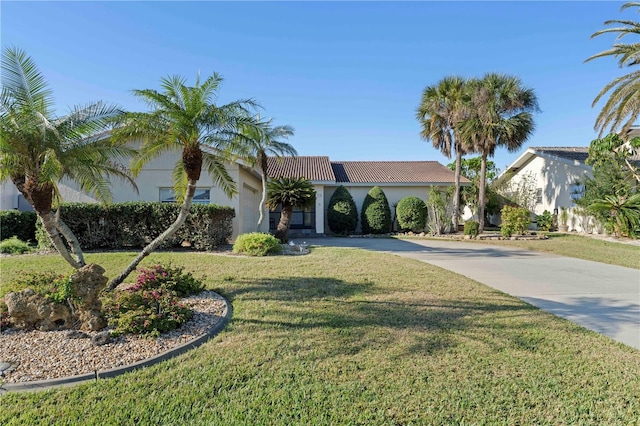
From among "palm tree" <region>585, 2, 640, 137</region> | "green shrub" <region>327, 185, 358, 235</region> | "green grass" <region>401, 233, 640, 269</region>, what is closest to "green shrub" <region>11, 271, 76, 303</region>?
"green grass" <region>401, 233, 640, 269</region>

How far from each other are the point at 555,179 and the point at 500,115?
6615 millimetres

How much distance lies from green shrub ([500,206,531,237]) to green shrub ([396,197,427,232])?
4.85 m

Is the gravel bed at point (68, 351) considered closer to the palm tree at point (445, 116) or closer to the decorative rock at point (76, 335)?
the decorative rock at point (76, 335)

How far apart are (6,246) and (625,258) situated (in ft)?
69.0

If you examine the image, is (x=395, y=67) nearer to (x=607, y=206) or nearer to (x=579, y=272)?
(x=579, y=272)

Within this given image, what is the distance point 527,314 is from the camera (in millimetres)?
5422

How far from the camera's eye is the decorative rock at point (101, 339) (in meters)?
4.03

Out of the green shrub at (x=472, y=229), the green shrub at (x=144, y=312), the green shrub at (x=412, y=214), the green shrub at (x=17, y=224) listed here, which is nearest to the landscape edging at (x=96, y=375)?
the green shrub at (x=144, y=312)

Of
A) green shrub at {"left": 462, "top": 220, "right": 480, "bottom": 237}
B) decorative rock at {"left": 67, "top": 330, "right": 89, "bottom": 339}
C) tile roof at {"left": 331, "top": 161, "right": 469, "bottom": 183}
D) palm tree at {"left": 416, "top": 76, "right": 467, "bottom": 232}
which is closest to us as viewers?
decorative rock at {"left": 67, "top": 330, "right": 89, "bottom": 339}

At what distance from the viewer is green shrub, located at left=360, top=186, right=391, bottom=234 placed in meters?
21.3

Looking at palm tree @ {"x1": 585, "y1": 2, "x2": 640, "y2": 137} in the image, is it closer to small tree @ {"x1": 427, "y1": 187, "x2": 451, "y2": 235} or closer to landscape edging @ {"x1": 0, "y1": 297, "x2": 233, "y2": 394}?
small tree @ {"x1": 427, "y1": 187, "x2": 451, "y2": 235}

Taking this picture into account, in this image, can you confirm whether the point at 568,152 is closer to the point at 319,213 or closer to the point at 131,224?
the point at 319,213

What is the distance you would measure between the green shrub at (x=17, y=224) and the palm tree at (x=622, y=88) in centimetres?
2624

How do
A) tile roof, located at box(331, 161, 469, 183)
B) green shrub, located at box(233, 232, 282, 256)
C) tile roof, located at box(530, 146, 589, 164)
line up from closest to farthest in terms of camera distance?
green shrub, located at box(233, 232, 282, 256) < tile roof, located at box(530, 146, 589, 164) < tile roof, located at box(331, 161, 469, 183)
